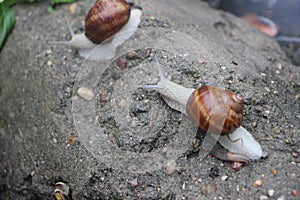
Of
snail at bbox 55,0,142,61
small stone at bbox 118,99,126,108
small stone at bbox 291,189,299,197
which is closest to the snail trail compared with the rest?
small stone at bbox 118,99,126,108

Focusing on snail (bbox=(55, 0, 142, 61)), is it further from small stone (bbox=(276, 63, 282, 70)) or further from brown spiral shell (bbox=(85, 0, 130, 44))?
small stone (bbox=(276, 63, 282, 70))

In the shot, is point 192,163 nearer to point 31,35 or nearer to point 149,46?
point 149,46

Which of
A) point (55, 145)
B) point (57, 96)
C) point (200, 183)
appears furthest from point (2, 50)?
point (200, 183)

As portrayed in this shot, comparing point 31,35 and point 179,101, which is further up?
point 179,101

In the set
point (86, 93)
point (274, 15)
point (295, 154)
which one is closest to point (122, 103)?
point (86, 93)

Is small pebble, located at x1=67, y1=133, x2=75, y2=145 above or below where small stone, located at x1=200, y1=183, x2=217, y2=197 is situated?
below

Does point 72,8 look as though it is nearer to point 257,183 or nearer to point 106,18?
point 106,18

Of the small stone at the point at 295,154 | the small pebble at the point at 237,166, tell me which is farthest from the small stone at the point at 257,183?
the small stone at the point at 295,154
